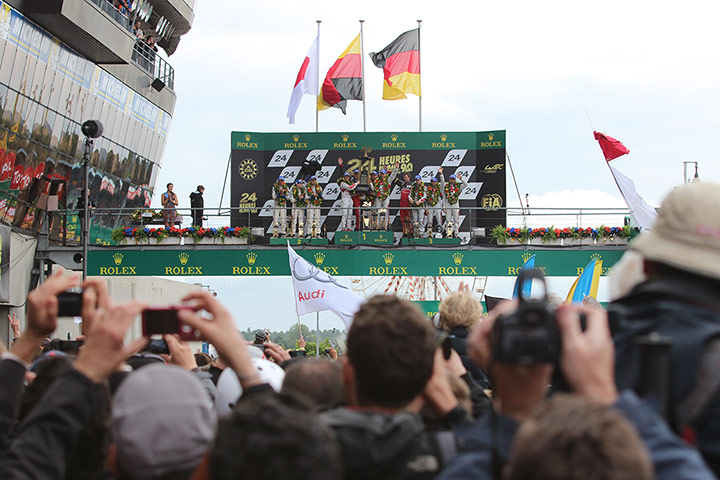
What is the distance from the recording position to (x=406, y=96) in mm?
31109

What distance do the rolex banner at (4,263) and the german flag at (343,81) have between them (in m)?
12.7

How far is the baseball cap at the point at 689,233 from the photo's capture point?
2.22m

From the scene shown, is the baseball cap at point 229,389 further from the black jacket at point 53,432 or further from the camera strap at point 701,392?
the camera strap at point 701,392

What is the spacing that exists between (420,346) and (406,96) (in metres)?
29.1

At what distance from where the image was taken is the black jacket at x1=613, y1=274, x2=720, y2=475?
6.56 ft

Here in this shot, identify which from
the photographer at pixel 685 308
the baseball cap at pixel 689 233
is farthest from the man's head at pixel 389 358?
the baseball cap at pixel 689 233

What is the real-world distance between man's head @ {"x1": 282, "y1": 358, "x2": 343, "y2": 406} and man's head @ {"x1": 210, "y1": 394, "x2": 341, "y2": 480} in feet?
4.49

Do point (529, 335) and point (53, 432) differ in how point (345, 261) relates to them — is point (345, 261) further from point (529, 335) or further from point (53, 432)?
point (529, 335)

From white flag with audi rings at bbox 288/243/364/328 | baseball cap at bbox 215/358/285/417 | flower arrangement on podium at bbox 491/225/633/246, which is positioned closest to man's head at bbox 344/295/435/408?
baseball cap at bbox 215/358/285/417

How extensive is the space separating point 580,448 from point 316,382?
6.63 feet

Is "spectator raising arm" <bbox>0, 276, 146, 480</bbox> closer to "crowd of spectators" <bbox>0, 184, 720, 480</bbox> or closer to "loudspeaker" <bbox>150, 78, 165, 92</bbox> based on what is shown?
"crowd of spectators" <bbox>0, 184, 720, 480</bbox>

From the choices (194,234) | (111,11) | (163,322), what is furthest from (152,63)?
(163,322)

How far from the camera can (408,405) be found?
8.82ft

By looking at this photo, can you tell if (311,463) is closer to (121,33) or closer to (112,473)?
(112,473)
